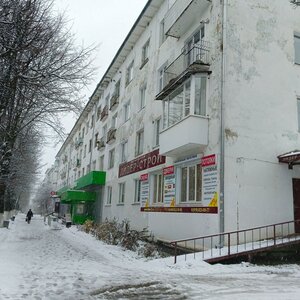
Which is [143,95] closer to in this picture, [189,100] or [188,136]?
[189,100]

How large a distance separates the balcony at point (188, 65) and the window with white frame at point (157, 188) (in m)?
4.02

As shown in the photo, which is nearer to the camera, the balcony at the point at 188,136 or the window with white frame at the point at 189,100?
the balcony at the point at 188,136

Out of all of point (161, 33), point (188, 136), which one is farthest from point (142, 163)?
point (161, 33)

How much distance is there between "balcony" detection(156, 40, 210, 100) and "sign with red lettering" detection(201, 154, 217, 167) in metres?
3.25

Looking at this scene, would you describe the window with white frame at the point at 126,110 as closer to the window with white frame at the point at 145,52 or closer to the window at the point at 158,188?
the window with white frame at the point at 145,52

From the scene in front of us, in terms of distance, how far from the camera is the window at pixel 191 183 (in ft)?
43.5

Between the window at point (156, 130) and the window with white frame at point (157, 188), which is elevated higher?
the window at point (156, 130)

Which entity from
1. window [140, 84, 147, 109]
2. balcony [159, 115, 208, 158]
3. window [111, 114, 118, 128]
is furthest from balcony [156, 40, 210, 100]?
window [111, 114, 118, 128]

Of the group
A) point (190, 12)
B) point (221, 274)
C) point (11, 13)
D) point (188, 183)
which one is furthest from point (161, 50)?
point (221, 274)

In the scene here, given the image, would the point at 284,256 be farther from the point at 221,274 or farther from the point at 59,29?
the point at 59,29

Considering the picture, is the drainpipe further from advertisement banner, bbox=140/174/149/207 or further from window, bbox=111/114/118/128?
window, bbox=111/114/118/128

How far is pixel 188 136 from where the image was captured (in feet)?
41.5

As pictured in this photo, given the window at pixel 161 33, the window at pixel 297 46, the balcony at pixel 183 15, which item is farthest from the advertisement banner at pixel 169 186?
the window at pixel 161 33

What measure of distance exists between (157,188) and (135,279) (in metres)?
9.22
